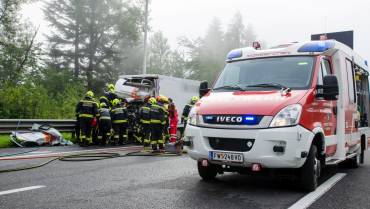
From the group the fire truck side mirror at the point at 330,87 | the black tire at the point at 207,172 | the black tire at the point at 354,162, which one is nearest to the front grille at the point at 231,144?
the black tire at the point at 207,172

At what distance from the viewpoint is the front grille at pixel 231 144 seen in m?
5.71

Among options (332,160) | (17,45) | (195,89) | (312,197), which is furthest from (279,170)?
(17,45)

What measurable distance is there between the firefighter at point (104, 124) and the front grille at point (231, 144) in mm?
8942

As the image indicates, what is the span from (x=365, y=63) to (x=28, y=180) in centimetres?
854

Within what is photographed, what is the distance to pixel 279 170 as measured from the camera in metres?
5.95

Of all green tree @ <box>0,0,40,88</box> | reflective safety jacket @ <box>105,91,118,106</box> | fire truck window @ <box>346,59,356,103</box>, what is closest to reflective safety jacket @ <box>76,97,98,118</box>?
reflective safety jacket @ <box>105,91,118,106</box>

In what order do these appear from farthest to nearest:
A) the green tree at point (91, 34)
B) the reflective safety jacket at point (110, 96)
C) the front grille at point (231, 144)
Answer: the green tree at point (91, 34) → the reflective safety jacket at point (110, 96) → the front grille at point (231, 144)

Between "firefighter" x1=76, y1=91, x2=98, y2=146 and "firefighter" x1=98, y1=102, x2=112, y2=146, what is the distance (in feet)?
1.86

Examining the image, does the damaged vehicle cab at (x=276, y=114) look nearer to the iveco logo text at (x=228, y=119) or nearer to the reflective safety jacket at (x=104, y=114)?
the iveco logo text at (x=228, y=119)

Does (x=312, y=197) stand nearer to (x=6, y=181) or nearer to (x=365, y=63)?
(x=6, y=181)

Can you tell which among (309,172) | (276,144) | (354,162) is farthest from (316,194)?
(354,162)

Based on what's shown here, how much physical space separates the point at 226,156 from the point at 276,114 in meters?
→ 0.91

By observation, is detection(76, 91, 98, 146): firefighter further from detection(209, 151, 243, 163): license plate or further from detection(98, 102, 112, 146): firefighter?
detection(209, 151, 243, 163): license plate

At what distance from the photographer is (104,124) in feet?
47.4
